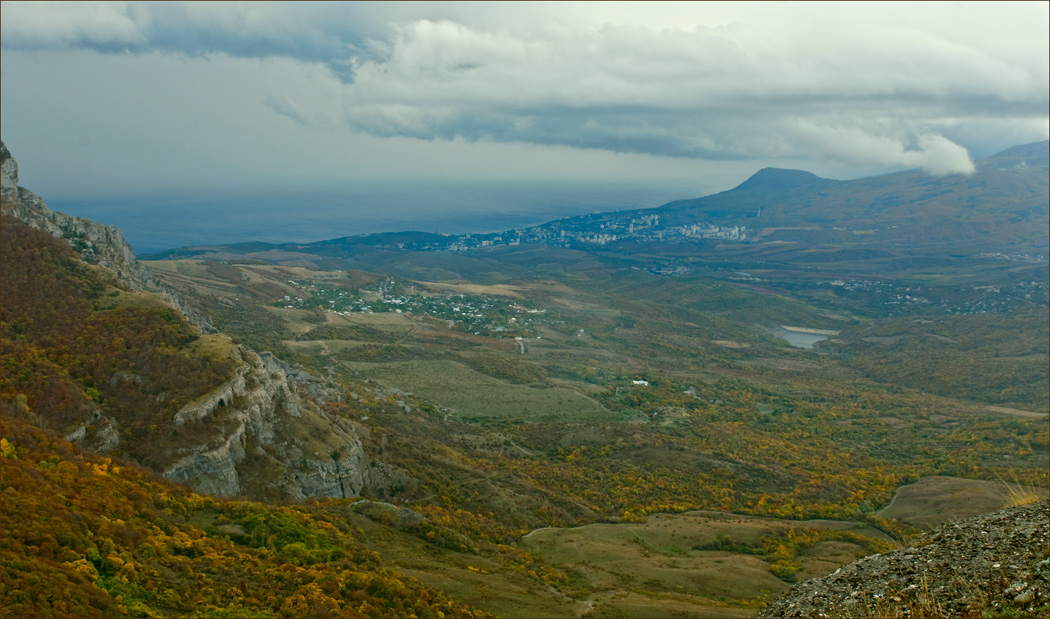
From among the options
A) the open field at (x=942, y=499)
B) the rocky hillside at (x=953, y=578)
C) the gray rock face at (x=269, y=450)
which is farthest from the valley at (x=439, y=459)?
the rocky hillside at (x=953, y=578)

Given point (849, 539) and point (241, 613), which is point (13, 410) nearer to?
point (241, 613)

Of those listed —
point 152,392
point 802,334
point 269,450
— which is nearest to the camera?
point 152,392

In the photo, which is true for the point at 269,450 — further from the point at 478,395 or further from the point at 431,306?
the point at 431,306

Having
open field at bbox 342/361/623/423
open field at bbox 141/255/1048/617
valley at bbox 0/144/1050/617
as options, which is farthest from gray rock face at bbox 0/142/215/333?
open field at bbox 342/361/623/423

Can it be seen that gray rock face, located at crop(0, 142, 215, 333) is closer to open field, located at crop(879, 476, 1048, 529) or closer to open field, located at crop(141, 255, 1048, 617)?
open field, located at crop(141, 255, 1048, 617)

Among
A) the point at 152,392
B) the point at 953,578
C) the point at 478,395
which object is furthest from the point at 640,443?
the point at 953,578

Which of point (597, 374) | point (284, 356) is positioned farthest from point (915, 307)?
point (284, 356)

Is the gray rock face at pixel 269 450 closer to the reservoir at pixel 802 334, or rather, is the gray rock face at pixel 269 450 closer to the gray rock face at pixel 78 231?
the gray rock face at pixel 78 231
